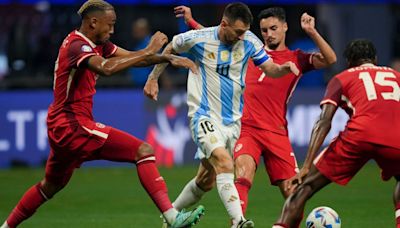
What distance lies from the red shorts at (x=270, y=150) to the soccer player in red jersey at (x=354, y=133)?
158cm

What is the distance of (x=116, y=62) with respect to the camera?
411 inches

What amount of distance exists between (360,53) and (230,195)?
193 centimetres

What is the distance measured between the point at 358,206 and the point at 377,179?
372 centimetres

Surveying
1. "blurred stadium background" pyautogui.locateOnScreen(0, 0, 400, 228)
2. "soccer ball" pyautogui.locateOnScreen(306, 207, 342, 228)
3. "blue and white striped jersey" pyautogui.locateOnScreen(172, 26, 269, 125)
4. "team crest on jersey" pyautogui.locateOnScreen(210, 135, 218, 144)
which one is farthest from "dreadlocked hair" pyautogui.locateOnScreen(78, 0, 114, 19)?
"blurred stadium background" pyautogui.locateOnScreen(0, 0, 400, 228)

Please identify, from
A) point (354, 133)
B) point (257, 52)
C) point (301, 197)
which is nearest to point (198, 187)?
point (257, 52)

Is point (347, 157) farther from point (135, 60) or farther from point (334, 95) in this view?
point (135, 60)

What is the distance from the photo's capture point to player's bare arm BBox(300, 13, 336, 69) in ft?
36.2

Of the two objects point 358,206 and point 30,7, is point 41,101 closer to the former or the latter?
point 30,7

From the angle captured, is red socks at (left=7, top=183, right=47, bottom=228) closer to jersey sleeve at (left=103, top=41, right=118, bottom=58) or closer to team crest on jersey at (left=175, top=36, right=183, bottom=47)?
jersey sleeve at (left=103, top=41, right=118, bottom=58)

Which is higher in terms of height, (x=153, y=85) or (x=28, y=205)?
(x=153, y=85)

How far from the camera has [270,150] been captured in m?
11.9

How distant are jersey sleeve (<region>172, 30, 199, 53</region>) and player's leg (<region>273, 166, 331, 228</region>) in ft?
7.20

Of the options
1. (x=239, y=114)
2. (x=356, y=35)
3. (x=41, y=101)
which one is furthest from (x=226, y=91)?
(x=356, y=35)

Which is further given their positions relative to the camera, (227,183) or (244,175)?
(244,175)
